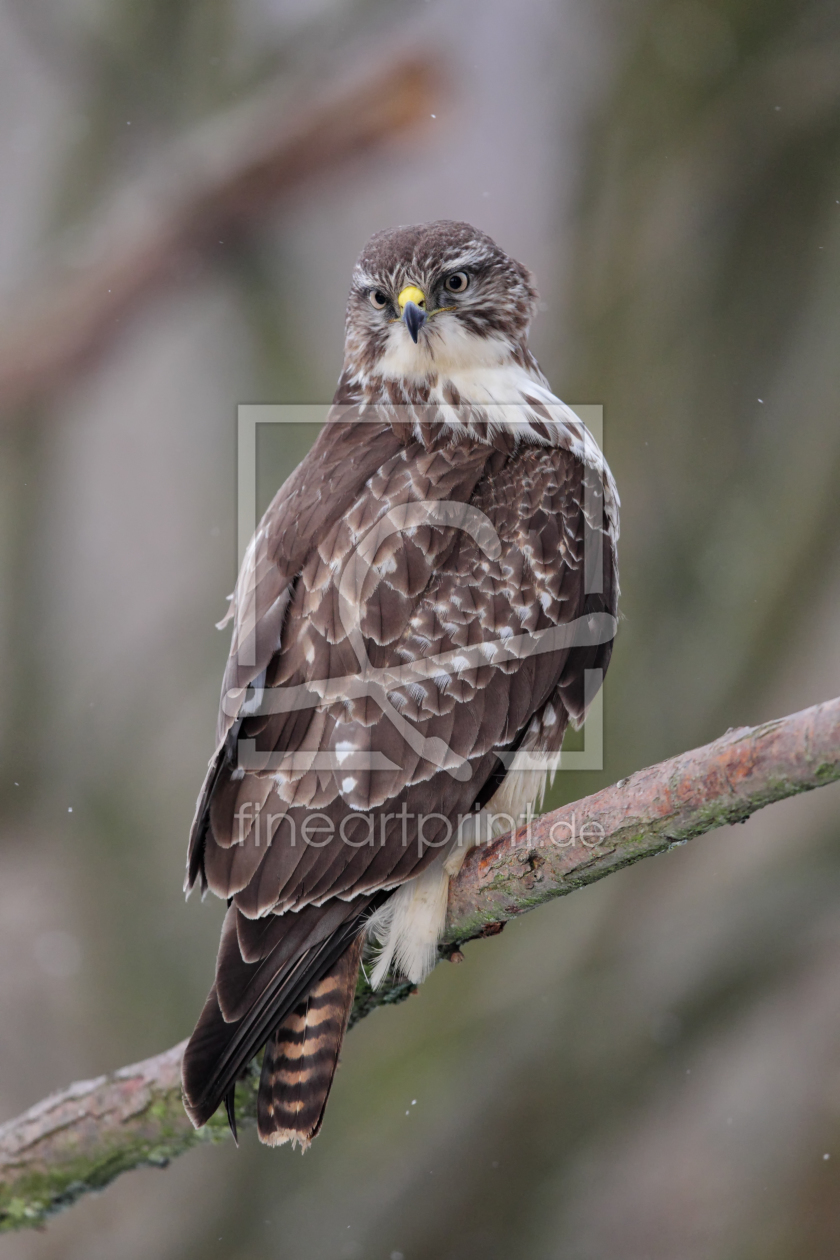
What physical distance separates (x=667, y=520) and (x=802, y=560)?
0.65 m

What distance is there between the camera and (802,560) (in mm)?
4727

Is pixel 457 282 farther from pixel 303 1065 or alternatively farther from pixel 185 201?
pixel 303 1065

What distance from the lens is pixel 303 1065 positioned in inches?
121

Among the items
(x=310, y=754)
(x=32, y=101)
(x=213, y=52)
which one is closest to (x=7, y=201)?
(x=32, y=101)

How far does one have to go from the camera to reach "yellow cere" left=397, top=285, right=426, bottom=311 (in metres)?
3.77

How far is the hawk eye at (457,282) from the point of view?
3.88 meters

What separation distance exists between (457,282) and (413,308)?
10.4 inches

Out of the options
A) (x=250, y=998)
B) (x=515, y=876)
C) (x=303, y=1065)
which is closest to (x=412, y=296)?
(x=515, y=876)

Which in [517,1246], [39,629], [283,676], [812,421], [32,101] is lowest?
[517,1246]

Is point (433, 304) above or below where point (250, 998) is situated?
above

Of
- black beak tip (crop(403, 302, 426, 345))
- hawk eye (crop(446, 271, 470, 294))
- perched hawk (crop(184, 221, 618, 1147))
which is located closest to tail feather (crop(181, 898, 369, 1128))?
perched hawk (crop(184, 221, 618, 1147))

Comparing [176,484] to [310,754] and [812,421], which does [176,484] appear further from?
[310,754]

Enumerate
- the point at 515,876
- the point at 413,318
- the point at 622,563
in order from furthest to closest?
the point at 622,563 < the point at 413,318 < the point at 515,876

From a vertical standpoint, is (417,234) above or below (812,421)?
above
